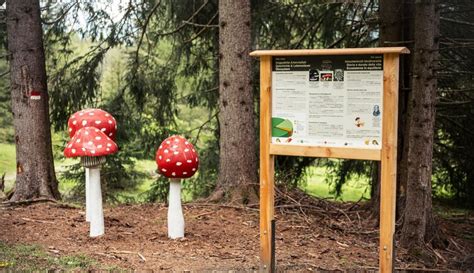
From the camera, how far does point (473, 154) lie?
1058cm

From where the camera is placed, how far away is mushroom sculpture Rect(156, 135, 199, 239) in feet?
20.7

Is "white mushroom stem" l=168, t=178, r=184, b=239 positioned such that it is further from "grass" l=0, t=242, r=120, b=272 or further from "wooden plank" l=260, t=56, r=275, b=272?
"wooden plank" l=260, t=56, r=275, b=272

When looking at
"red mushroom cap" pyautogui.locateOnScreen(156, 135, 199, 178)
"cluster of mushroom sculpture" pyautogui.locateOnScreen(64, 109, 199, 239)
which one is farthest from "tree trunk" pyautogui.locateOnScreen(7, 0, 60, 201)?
"red mushroom cap" pyautogui.locateOnScreen(156, 135, 199, 178)

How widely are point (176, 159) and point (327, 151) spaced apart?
1870mm

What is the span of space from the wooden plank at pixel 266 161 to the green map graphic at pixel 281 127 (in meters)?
0.05

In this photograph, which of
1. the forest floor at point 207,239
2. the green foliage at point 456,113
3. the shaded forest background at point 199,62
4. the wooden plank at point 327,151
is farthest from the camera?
the shaded forest background at point 199,62

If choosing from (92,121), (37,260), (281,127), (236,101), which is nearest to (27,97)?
(92,121)

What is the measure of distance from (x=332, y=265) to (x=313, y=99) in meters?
1.83

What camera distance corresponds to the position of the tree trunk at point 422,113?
688cm

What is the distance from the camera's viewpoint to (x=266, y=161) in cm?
550

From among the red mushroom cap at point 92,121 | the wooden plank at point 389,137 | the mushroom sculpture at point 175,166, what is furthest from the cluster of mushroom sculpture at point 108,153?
the wooden plank at point 389,137

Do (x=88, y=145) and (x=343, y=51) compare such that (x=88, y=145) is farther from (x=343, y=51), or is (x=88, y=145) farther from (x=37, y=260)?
(x=343, y=51)

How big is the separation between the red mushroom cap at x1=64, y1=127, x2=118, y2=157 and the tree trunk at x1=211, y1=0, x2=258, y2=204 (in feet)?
7.20

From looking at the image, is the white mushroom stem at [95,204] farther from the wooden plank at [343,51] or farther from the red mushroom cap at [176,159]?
the wooden plank at [343,51]
